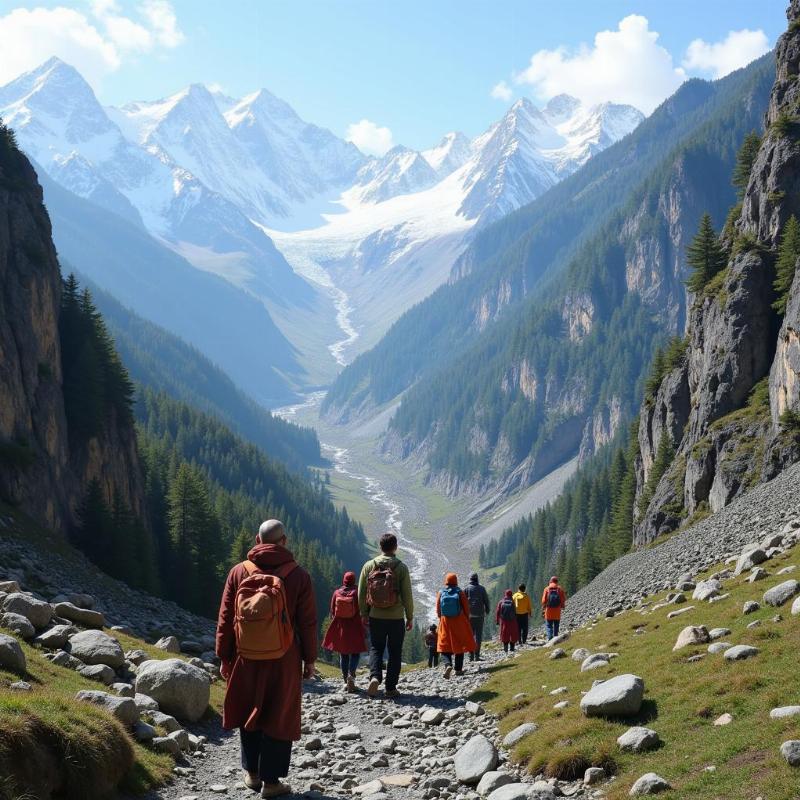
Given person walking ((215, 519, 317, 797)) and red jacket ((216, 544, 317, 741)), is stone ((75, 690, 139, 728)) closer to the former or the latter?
person walking ((215, 519, 317, 797))

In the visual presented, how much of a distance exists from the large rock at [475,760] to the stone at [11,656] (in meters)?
7.49

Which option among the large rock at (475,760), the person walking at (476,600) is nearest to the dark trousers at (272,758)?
the large rock at (475,760)

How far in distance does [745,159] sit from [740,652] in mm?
89284

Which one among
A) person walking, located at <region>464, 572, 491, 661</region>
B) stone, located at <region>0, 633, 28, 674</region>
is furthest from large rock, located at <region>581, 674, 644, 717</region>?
person walking, located at <region>464, 572, 491, 661</region>

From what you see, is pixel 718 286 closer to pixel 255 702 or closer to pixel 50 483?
pixel 50 483

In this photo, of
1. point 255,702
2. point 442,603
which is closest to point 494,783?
point 255,702

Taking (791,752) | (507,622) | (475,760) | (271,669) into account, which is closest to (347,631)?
(475,760)

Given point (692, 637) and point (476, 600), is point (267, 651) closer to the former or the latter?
point (692, 637)

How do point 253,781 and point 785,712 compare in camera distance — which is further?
point 253,781

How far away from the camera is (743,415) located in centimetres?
6744

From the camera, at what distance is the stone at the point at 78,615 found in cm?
2155

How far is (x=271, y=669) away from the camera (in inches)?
469

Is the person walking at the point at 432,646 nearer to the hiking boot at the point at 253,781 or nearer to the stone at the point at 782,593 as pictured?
the stone at the point at 782,593

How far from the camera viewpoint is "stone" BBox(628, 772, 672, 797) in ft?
33.8
